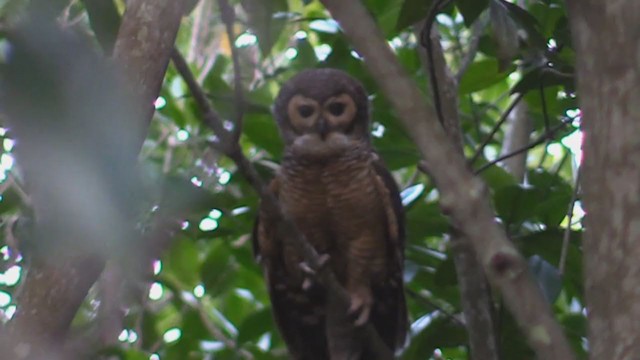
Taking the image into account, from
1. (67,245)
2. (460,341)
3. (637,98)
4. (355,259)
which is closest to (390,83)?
(637,98)

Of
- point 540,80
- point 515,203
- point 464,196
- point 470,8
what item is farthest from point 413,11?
point 464,196

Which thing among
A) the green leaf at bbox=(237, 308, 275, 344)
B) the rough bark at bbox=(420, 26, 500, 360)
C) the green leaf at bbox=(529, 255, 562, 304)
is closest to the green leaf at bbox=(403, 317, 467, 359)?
the rough bark at bbox=(420, 26, 500, 360)

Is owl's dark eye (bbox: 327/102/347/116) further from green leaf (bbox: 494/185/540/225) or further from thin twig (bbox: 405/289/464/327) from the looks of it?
green leaf (bbox: 494/185/540/225)

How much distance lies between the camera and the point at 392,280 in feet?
10.7

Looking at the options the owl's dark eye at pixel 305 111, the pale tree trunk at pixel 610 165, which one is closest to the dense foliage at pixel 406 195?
the owl's dark eye at pixel 305 111

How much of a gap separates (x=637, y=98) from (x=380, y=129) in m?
2.27

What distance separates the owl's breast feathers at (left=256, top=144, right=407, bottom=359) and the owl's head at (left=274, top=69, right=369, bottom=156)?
0.05 metres

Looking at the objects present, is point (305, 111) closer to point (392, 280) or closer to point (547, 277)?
point (392, 280)

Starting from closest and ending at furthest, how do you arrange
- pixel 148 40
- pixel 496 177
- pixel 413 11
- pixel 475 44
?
pixel 148 40 < pixel 413 11 < pixel 496 177 < pixel 475 44

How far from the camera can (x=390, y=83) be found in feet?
3.84

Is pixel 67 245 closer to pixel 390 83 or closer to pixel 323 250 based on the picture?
pixel 390 83

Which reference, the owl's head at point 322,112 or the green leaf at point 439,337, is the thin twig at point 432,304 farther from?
the owl's head at point 322,112

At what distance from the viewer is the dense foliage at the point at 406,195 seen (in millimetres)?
2531

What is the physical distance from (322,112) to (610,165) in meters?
2.14
